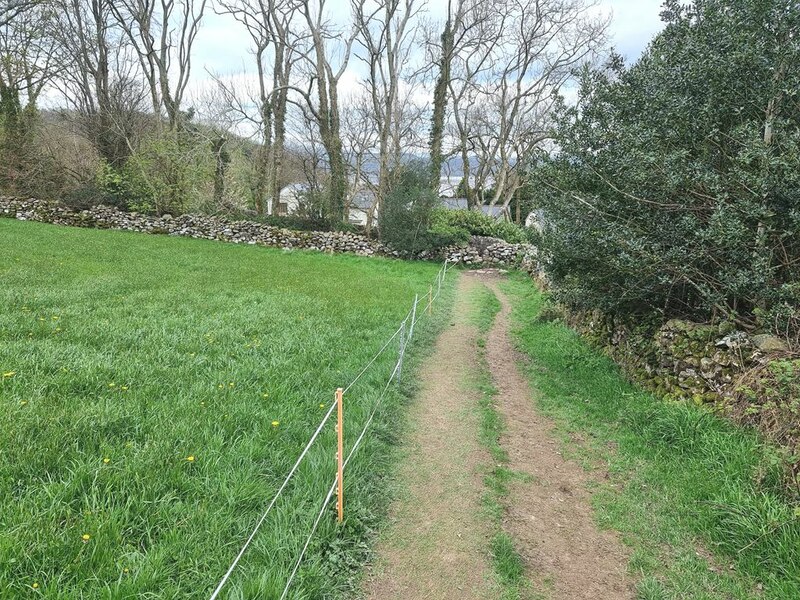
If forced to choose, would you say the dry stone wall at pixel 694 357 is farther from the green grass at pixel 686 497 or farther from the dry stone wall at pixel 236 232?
the dry stone wall at pixel 236 232

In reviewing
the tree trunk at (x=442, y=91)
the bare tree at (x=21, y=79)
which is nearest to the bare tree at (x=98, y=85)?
the bare tree at (x=21, y=79)

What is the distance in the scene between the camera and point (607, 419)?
5.20 meters

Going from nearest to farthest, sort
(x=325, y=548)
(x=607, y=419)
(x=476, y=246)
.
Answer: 1. (x=325, y=548)
2. (x=607, y=419)
3. (x=476, y=246)

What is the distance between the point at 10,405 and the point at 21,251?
1043cm

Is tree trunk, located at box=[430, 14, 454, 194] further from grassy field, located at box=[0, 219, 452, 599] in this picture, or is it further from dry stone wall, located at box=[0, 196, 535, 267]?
grassy field, located at box=[0, 219, 452, 599]

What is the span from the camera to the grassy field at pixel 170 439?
92.2 inches

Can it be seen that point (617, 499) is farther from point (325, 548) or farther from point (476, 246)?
point (476, 246)

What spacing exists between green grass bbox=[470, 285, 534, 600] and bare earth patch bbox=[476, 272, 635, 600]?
67mm

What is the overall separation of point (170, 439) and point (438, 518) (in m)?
2.13

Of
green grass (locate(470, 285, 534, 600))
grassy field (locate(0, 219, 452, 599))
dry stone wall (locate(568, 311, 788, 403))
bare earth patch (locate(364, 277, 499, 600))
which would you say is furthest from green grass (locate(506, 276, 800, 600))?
grassy field (locate(0, 219, 452, 599))

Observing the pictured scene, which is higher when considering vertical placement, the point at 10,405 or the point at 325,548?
the point at 10,405

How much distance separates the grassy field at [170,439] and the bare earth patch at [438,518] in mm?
223

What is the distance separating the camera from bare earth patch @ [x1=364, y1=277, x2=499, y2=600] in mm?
2713

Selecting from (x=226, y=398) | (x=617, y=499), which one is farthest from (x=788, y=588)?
(x=226, y=398)
